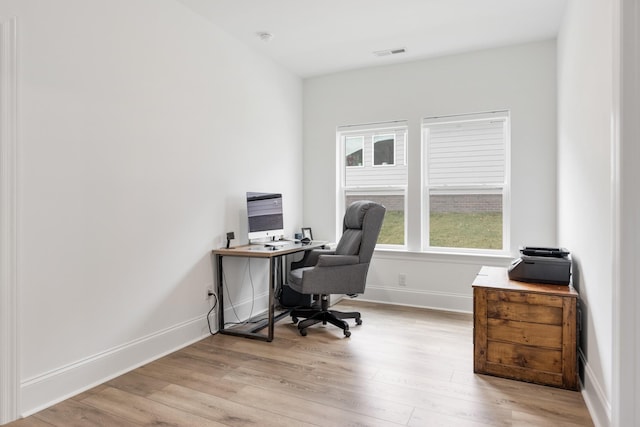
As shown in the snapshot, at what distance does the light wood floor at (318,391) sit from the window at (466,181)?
1.26 m

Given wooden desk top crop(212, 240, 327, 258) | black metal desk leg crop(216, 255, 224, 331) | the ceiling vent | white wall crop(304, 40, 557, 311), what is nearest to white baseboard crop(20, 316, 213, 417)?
black metal desk leg crop(216, 255, 224, 331)

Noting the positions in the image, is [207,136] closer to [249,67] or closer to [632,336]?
[249,67]

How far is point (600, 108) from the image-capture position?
1.85 meters

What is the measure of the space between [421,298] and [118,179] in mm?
3054

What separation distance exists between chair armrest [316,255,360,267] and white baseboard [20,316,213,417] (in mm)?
1103

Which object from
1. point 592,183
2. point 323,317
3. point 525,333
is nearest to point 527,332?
point 525,333

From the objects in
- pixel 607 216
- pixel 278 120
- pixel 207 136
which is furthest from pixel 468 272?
pixel 207 136

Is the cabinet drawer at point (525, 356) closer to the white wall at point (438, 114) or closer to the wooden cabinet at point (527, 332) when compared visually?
the wooden cabinet at point (527, 332)

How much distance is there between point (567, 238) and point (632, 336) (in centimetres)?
157

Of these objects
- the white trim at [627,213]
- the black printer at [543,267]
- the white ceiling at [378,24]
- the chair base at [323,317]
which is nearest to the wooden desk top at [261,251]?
the chair base at [323,317]

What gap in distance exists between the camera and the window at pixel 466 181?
12.6ft

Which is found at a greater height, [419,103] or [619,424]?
[419,103]

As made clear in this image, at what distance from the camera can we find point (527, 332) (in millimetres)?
2324

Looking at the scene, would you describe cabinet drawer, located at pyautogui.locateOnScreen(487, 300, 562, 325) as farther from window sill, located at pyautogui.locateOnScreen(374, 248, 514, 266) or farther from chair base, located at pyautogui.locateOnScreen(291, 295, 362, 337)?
window sill, located at pyautogui.locateOnScreen(374, 248, 514, 266)
